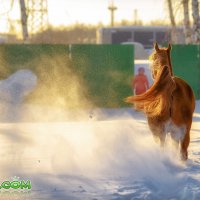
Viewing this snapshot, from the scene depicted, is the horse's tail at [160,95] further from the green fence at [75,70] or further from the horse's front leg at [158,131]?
the green fence at [75,70]

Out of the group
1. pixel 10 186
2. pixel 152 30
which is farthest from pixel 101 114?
pixel 152 30

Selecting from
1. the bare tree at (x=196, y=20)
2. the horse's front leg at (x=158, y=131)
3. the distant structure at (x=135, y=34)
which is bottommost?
the horse's front leg at (x=158, y=131)

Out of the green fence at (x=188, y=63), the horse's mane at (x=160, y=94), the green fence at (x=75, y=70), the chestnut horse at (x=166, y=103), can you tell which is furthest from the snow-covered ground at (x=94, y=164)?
the green fence at (x=188, y=63)

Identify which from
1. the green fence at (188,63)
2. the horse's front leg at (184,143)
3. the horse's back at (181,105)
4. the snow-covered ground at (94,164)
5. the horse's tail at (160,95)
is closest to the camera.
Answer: the snow-covered ground at (94,164)

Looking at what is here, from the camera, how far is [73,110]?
1241 cm

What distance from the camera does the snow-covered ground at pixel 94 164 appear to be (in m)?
4.73

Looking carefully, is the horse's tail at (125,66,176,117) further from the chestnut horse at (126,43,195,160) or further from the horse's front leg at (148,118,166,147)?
the horse's front leg at (148,118,166,147)

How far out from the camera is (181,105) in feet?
19.2

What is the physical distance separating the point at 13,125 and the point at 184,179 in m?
5.30

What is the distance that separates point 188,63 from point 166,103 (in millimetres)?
9070

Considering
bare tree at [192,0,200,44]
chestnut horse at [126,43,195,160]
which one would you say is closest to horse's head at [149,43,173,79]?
chestnut horse at [126,43,195,160]

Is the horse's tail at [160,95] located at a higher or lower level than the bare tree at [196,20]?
lower

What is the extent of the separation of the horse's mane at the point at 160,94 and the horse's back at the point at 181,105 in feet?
0.33

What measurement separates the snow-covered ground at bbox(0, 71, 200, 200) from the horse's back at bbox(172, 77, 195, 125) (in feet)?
1.57
